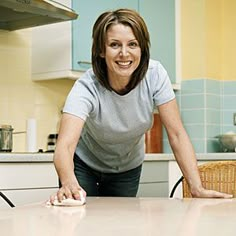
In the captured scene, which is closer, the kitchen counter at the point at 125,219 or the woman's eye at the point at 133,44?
the kitchen counter at the point at 125,219

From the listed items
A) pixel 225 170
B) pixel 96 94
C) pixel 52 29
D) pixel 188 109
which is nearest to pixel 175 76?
pixel 188 109

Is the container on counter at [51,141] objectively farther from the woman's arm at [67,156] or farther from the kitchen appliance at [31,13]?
the woman's arm at [67,156]

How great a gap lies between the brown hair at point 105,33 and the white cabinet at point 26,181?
Answer: 85 centimetres

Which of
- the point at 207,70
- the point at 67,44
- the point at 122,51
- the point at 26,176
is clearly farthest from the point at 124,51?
the point at 207,70

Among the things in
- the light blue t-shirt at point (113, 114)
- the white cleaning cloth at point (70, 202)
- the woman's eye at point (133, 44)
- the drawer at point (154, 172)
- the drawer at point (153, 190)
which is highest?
the woman's eye at point (133, 44)

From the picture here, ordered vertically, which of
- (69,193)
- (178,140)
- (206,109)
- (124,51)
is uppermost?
(124,51)

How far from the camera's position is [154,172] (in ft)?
10.7

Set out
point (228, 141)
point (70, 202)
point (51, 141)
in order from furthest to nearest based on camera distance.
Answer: point (228, 141) → point (51, 141) → point (70, 202)

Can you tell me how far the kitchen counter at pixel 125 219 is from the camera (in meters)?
1.02

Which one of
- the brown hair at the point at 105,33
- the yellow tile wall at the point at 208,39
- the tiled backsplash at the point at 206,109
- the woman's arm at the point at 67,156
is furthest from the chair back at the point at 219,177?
the yellow tile wall at the point at 208,39

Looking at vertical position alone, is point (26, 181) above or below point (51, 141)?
below

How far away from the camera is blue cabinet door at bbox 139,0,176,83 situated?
376cm

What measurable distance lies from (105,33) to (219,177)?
2.50 ft

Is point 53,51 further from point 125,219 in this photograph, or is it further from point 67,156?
point 125,219
